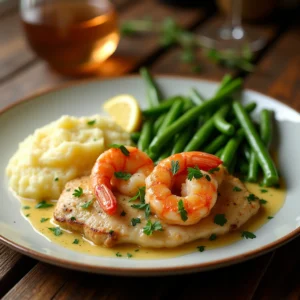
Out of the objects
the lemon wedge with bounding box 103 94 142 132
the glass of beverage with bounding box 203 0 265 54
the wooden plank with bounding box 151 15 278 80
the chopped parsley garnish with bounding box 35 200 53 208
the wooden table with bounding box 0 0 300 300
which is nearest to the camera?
the wooden table with bounding box 0 0 300 300

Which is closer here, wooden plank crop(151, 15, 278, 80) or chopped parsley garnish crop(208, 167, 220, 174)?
chopped parsley garnish crop(208, 167, 220, 174)

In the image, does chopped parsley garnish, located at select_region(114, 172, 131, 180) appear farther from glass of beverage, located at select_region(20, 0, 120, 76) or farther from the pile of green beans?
glass of beverage, located at select_region(20, 0, 120, 76)

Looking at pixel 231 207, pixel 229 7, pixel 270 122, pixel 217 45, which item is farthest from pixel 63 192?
pixel 229 7

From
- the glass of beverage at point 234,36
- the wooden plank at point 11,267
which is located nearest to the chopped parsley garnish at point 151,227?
the wooden plank at point 11,267

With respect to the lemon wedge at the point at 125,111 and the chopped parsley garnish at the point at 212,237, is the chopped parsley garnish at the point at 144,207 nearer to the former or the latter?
the chopped parsley garnish at the point at 212,237

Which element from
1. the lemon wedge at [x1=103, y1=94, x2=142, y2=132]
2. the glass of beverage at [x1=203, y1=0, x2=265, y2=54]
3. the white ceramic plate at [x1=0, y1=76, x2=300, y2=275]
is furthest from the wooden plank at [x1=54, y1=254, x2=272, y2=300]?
the glass of beverage at [x1=203, y1=0, x2=265, y2=54]

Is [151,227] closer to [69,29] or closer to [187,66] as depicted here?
[69,29]
